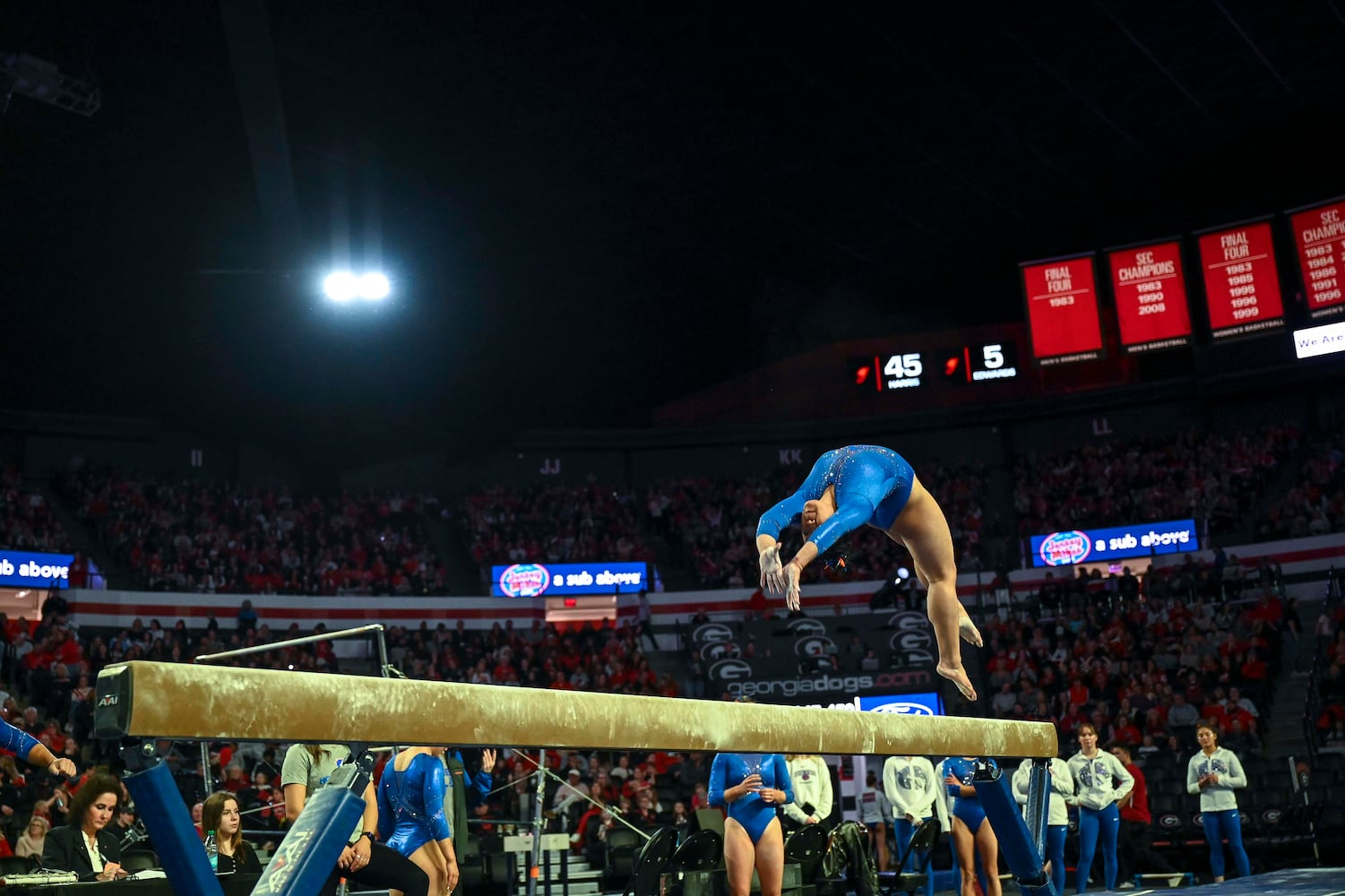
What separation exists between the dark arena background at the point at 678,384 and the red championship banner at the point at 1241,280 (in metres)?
0.06

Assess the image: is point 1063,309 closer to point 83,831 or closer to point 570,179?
point 570,179

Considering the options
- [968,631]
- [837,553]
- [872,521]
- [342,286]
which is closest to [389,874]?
[837,553]

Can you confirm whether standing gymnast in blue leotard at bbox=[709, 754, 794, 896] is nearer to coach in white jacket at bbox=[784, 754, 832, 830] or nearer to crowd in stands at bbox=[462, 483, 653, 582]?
coach in white jacket at bbox=[784, 754, 832, 830]

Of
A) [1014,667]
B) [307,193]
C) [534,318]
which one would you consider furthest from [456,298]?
[1014,667]

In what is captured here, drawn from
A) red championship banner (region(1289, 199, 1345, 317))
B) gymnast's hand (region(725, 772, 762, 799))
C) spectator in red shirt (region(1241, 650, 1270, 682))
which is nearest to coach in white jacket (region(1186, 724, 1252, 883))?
gymnast's hand (region(725, 772, 762, 799))

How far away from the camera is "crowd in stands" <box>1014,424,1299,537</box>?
981 inches

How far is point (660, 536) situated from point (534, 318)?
23.6 feet

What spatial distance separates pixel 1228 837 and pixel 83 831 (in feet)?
35.9

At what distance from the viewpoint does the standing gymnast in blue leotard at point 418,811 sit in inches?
269

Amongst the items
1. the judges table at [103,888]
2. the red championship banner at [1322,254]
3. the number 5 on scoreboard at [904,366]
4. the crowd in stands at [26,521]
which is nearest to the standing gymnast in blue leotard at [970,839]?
the judges table at [103,888]

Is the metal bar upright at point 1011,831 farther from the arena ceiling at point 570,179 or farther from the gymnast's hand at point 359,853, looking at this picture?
the arena ceiling at point 570,179

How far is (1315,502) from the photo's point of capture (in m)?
23.0

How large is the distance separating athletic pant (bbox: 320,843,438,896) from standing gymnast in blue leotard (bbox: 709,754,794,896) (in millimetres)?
2358

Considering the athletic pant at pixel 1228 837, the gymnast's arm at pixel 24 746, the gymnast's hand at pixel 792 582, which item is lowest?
the athletic pant at pixel 1228 837
